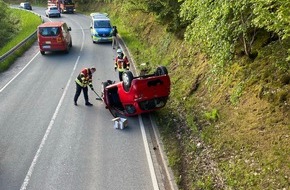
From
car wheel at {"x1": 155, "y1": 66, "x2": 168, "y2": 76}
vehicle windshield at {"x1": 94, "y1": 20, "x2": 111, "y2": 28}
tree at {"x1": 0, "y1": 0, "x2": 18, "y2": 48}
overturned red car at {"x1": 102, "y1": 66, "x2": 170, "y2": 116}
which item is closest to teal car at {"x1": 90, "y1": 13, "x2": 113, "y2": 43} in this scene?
vehicle windshield at {"x1": 94, "y1": 20, "x2": 111, "y2": 28}

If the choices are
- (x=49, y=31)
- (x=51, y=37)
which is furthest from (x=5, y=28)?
(x=51, y=37)

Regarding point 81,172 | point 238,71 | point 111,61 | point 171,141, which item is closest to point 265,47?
point 238,71

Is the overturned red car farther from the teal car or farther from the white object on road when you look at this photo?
the teal car

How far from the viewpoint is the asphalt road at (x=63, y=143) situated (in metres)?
8.55

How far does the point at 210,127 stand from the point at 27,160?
533cm

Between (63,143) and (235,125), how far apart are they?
5.23 meters

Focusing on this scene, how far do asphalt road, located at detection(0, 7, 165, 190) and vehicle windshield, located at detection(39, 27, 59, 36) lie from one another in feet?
17.4

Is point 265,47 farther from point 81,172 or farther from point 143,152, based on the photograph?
point 81,172

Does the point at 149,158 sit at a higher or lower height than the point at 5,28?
higher

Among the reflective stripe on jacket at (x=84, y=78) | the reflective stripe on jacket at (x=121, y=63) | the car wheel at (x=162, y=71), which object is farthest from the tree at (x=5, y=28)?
the car wheel at (x=162, y=71)

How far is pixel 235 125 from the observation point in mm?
9102

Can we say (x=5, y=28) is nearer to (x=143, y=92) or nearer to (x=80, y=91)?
(x=80, y=91)

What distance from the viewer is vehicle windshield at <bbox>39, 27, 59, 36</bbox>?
21.9 metres

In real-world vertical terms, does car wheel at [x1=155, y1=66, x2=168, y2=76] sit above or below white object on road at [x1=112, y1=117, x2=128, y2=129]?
above
